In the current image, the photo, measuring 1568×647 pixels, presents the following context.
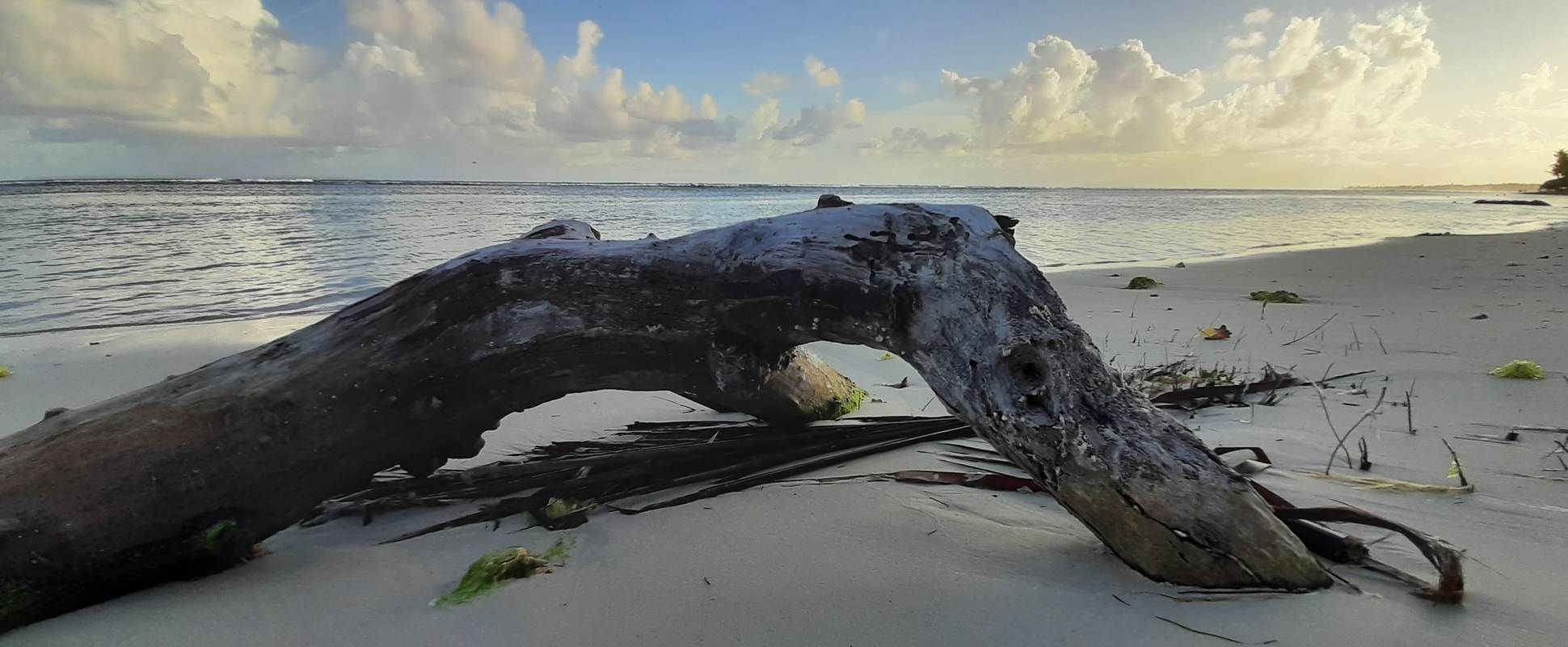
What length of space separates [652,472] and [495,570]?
2.48 feet

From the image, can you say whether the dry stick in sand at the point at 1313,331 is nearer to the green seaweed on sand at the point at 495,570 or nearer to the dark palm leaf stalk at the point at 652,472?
the dark palm leaf stalk at the point at 652,472

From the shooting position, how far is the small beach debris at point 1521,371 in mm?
3541

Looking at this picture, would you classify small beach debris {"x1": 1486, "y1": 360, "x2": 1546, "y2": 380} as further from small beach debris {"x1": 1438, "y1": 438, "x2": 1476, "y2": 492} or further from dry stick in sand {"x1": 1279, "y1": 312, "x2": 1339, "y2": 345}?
small beach debris {"x1": 1438, "y1": 438, "x2": 1476, "y2": 492}

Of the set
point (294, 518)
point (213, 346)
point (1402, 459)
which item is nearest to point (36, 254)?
point (213, 346)

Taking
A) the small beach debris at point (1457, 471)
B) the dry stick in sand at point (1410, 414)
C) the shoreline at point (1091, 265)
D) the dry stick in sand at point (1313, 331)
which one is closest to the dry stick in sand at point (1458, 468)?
the small beach debris at point (1457, 471)

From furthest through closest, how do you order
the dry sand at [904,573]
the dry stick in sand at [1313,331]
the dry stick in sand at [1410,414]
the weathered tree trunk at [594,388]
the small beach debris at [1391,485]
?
the dry stick in sand at [1313,331], the dry stick in sand at [1410,414], the small beach debris at [1391,485], the weathered tree trunk at [594,388], the dry sand at [904,573]

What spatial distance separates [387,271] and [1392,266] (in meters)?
12.6

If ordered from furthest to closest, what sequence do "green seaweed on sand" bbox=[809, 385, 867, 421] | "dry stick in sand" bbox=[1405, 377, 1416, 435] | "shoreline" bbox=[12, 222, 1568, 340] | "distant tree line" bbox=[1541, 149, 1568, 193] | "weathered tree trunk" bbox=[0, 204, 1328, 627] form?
1. "distant tree line" bbox=[1541, 149, 1568, 193]
2. "shoreline" bbox=[12, 222, 1568, 340]
3. "green seaweed on sand" bbox=[809, 385, 867, 421]
4. "dry stick in sand" bbox=[1405, 377, 1416, 435]
5. "weathered tree trunk" bbox=[0, 204, 1328, 627]

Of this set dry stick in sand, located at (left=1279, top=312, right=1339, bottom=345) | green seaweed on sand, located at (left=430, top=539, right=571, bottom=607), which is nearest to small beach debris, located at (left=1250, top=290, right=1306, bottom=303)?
dry stick in sand, located at (left=1279, top=312, right=1339, bottom=345)

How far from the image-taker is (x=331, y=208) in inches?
934

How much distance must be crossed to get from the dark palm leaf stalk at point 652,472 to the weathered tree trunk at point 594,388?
257 mm

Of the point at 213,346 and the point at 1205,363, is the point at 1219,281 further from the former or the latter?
the point at 213,346

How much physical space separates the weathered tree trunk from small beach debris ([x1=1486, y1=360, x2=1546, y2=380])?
9.44ft

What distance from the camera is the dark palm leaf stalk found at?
2.57 metres
